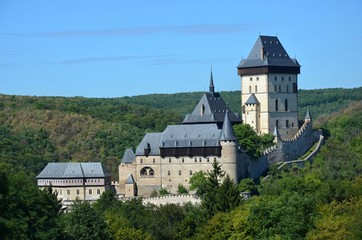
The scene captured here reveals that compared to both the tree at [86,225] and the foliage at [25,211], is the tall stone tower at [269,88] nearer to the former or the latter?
the foliage at [25,211]

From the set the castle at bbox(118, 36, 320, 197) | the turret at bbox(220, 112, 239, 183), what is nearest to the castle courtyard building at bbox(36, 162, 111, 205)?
the castle at bbox(118, 36, 320, 197)

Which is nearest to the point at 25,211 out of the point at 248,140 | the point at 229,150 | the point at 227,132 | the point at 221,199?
the point at 221,199

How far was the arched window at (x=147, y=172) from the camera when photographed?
89.2 meters

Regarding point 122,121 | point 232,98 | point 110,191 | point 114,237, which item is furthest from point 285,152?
point 232,98

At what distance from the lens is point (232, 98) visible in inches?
6885

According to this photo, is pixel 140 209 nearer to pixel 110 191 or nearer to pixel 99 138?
pixel 110 191

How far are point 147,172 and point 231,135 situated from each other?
7514 millimetres

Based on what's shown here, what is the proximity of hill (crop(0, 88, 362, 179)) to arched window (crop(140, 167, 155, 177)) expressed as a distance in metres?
20.0

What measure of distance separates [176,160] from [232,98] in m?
87.1

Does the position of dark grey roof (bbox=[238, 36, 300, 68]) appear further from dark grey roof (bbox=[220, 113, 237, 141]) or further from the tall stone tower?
dark grey roof (bbox=[220, 113, 237, 141])

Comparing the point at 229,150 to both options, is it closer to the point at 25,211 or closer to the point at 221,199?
the point at 221,199

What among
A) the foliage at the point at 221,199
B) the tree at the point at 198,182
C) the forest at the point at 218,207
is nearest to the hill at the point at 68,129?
the forest at the point at 218,207

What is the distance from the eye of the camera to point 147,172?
89375 millimetres

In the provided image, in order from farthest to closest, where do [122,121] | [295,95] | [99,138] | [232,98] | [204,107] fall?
1. [232,98]
2. [122,121]
3. [99,138]
4. [295,95]
5. [204,107]
